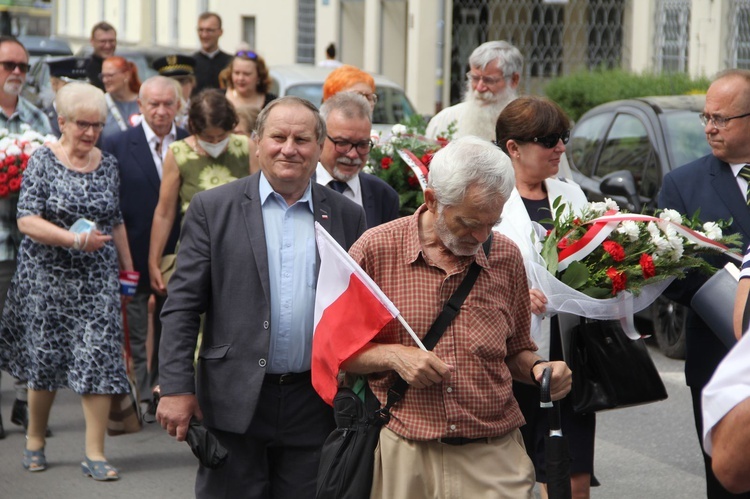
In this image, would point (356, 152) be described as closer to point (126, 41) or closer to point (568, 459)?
point (568, 459)

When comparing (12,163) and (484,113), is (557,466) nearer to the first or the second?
(484,113)

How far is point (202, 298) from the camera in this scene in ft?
14.4

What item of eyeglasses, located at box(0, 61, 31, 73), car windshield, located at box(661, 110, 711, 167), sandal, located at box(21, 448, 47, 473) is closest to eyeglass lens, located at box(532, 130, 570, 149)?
sandal, located at box(21, 448, 47, 473)

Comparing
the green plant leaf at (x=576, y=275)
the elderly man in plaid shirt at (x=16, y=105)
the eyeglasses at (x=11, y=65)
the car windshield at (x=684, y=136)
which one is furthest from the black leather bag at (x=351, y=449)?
the car windshield at (x=684, y=136)

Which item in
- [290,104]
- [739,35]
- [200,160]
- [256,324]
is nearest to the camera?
[256,324]

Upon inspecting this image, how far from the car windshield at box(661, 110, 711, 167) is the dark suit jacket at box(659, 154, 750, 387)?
14.5 feet

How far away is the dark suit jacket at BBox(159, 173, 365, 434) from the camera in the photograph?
4.31 metres

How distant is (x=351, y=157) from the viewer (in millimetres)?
5414

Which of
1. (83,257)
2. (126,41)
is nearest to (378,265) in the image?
(83,257)

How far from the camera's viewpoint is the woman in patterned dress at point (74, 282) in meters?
6.62

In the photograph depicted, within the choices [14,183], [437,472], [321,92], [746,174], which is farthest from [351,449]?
[321,92]

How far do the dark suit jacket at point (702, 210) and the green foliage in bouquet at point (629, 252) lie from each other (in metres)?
0.14

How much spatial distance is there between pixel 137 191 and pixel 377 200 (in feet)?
8.40

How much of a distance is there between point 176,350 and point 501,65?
368cm
